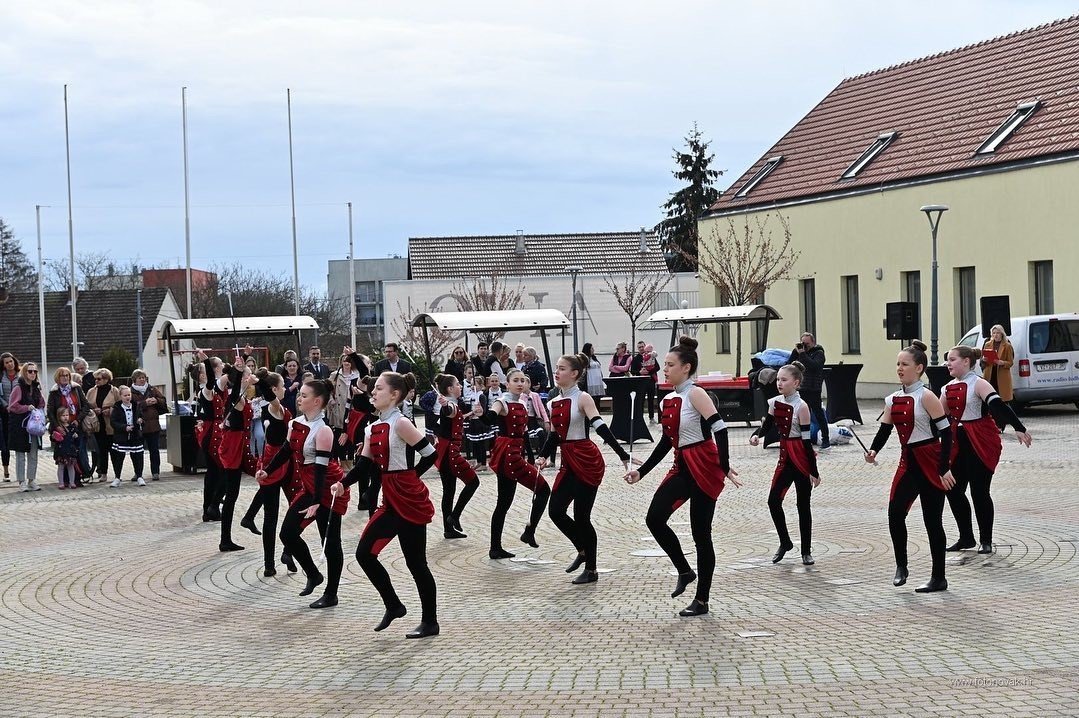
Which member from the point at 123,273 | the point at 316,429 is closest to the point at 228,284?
the point at 123,273

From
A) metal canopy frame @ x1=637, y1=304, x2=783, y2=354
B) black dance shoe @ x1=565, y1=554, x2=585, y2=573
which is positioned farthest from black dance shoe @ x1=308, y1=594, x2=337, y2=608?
metal canopy frame @ x1=637, y1=304, x2=783, y2=354

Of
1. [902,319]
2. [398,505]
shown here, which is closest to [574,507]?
[398,505]

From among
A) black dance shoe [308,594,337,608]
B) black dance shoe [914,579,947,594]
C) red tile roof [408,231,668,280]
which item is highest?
red tile roof [408,231,668,280]

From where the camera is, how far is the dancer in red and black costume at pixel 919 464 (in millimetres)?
10078

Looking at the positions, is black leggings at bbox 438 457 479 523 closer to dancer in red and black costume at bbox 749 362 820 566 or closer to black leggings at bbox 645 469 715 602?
dancer in red and black costume at bbox 749 362 820 566

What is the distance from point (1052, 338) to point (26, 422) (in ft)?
60.0

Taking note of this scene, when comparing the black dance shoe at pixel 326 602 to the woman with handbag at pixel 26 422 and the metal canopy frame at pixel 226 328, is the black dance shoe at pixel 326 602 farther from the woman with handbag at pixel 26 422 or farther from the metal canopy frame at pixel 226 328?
the metal canopy frame at pixel 226 328

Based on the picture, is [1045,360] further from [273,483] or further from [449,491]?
[273,483]

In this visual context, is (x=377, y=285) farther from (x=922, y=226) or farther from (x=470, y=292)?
(x=922, y=226)

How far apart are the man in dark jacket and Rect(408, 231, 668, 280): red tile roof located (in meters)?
41.0

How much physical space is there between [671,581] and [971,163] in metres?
27.0

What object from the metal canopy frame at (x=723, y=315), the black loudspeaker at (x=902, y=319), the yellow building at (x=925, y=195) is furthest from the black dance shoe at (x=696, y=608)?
the yellow building at (x=925, y=195)

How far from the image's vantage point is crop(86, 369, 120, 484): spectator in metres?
20.8

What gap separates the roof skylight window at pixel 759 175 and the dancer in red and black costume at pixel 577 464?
3422 cm
